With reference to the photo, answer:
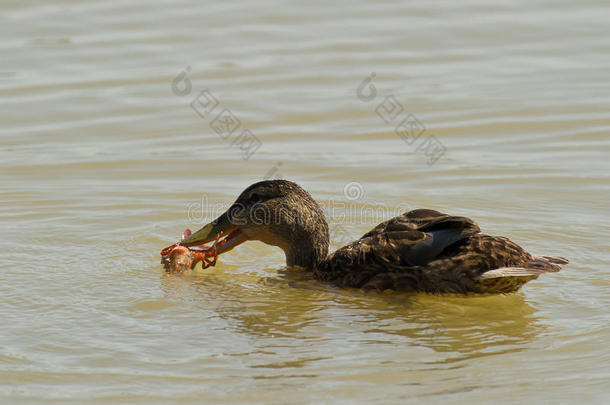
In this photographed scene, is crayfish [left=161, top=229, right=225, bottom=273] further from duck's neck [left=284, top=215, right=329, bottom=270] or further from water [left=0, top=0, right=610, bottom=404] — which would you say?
duck's neck [left=284, top=215, right=329, bottom=270]

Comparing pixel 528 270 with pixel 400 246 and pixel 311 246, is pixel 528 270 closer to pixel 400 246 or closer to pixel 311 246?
pixel 400 246

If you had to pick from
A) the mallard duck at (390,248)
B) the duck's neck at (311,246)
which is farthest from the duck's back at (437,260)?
the duck's neck at (311,246)

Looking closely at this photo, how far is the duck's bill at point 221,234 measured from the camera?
8.05 meters

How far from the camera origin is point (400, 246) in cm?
721

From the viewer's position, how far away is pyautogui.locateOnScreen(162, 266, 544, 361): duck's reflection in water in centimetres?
639


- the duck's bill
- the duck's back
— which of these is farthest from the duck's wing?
the duck's bill

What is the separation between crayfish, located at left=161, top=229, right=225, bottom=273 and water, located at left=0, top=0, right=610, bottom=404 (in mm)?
131

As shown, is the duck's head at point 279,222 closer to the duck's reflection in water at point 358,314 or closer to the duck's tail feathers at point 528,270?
the duck's reflection in water at point 358,314

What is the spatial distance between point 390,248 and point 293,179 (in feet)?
11.4

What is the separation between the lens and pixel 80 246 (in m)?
8.46

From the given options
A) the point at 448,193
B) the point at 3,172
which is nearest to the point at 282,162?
the point at 448,193

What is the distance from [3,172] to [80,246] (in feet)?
8.85

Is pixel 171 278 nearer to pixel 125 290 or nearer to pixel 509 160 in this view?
pixel 125 290

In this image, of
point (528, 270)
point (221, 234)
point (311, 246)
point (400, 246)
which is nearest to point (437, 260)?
→ point (400, 246)
